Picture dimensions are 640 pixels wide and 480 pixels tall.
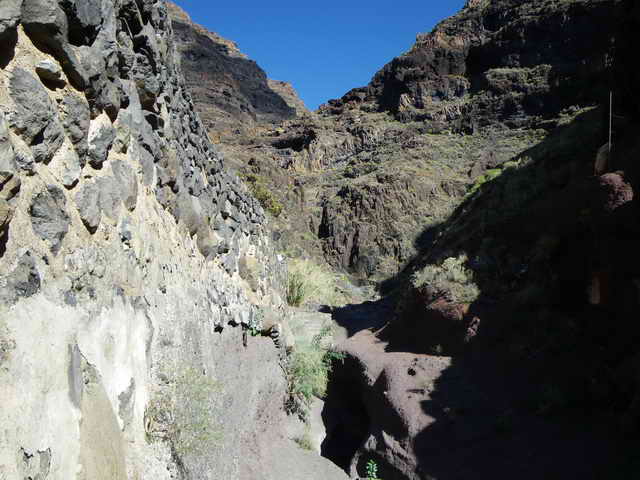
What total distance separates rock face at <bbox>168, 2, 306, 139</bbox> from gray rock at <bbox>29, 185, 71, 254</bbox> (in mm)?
36330

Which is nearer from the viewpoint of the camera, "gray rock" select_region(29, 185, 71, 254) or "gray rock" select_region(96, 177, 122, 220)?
"gray rock" select_region(29, 185, 71, 254)

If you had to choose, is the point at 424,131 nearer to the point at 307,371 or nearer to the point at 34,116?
the point at 307,371

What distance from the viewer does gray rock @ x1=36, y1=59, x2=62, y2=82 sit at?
1.94 metres

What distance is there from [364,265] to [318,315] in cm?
1283

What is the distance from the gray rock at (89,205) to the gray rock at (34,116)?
25cm

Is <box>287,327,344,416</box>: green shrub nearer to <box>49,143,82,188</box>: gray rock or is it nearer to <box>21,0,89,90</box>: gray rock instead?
<box>49,143,82,188</box>: gray rock

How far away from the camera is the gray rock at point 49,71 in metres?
1.94

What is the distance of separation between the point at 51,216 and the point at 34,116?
1.30ft

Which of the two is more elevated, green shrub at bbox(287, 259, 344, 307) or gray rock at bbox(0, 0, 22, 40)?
green shrub at bbox(287, 259, 344, 307)

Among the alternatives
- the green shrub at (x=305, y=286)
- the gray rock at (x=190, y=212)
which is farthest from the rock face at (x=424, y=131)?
the gray rock at (x=190, y=212)

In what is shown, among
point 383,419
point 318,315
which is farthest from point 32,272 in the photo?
point 318,315

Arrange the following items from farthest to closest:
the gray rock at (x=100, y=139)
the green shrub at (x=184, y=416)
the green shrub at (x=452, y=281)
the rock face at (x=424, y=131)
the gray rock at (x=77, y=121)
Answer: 1. the rock face at (x=424, y=131)
2. the green shrub at (x=452, y=281)
3. the green shrub at (x=184, y=416)
4. the gray rock at (x=100, y=139)
5. the gray rock at (x=77, y=121)

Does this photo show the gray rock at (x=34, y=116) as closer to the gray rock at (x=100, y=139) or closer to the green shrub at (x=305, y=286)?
the gray rock at (x=100, y=139)

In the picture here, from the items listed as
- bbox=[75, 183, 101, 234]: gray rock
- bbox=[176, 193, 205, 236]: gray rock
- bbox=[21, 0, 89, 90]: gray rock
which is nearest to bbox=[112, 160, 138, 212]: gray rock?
bbox=[75, 183, 101, 234]: gray rock
